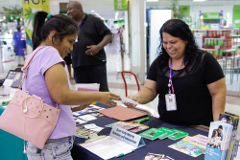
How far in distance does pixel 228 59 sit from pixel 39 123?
17.1 feet

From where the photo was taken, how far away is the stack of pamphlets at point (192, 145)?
129cm

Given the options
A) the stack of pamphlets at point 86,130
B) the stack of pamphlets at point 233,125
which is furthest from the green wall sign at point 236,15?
the stack of pamphlets at point 233,125

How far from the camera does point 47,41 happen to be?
1.21 m

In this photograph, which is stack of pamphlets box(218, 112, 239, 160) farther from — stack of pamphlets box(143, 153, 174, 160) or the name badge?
the name badge

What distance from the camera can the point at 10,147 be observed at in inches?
77.9

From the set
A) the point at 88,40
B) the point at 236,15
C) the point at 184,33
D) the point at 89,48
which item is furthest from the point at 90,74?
the point at 236,15

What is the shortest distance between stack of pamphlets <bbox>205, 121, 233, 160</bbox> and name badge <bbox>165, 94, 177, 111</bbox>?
30.0 inches

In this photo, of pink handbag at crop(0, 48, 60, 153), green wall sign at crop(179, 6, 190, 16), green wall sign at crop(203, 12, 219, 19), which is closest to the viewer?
pink handbag at crop(0, 48, 60, 153)

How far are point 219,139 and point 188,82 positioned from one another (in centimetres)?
81

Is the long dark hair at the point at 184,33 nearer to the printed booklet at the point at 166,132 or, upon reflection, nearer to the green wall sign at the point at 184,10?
the printed booklet at the point at 166,132

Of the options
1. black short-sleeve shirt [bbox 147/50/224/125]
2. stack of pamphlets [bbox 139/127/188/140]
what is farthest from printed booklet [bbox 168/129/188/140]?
black short-sleeve shirt [bbox 147/50/224/125]

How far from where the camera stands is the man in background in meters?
3.00

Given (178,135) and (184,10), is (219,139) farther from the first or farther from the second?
(184,10)

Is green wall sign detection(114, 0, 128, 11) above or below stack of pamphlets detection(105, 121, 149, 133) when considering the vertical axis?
above
